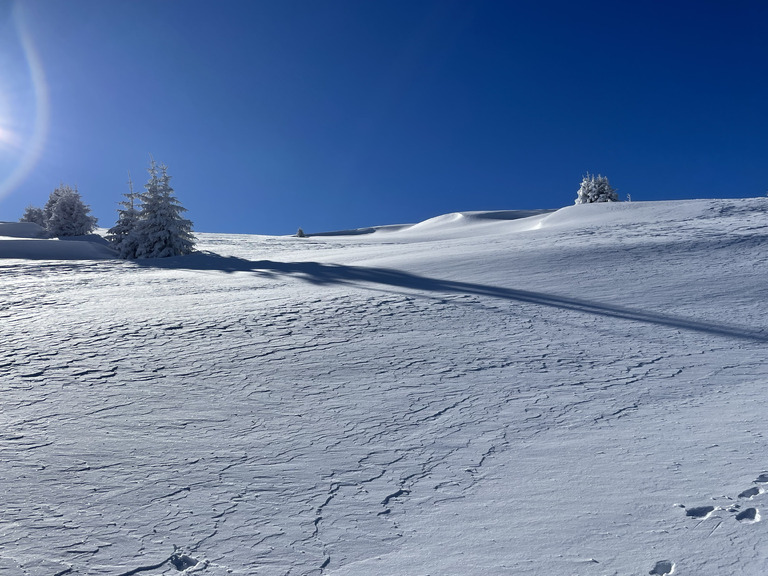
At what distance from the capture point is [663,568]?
2.39m

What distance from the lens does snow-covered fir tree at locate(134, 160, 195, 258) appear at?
1975cm

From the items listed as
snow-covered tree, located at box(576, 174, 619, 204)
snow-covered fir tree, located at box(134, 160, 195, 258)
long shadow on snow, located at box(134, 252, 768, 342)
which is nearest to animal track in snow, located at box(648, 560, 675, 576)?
long shadow on snow, located at box(134, 252, 768, 342)

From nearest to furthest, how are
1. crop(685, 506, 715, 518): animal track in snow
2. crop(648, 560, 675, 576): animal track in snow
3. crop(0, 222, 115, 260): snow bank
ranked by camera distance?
crop(648, 560, 675, 576): animal track in snow, crop(685, 506, 715, 518): animal track in snow, crop(0, 222, 115, 260): snow bank

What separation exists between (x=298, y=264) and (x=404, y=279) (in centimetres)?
485

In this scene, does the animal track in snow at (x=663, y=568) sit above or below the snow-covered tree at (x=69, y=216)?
below

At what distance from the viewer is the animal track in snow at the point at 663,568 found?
2.36 metres

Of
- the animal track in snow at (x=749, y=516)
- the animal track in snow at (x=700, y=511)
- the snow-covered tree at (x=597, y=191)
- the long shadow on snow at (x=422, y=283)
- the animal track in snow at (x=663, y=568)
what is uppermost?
the snow-covered tree at (x=597, y=191)

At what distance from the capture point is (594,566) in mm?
2432

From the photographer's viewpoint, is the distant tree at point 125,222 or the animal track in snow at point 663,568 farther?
the distant tree at point 125,222

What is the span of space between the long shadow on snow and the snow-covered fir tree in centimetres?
286

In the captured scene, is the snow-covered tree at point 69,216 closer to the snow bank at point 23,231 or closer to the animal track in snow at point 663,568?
the snow bank at point 23,231

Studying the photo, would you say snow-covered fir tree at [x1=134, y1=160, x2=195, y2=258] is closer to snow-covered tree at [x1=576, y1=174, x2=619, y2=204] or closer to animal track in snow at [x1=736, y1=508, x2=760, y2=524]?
animal track in snow at [x1=736, y1=508, x2=760, y2=524]

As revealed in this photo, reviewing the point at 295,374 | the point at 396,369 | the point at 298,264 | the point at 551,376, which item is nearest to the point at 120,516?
the point at 295,374

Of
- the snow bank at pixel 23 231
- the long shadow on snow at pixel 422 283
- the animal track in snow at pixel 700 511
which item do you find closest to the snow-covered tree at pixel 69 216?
the snow bank at pixel 23 231
